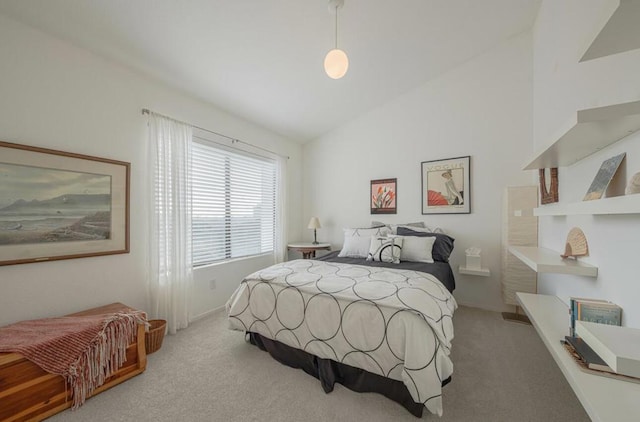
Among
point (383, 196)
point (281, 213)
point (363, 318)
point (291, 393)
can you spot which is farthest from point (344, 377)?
point (281, 213)

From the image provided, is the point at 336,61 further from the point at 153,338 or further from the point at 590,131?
the point at 153,338

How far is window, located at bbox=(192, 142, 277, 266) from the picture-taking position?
3027mm

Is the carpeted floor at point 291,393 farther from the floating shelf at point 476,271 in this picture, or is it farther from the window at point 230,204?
the window at point 230,204

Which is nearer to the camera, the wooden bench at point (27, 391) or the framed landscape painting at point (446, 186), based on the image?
the wooden bench at point (27, 391)

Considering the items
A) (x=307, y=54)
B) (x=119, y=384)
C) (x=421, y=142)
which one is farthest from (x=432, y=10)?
(x=119, y=384)

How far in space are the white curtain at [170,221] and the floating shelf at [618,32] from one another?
2993mm

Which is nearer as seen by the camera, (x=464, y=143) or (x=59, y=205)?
(x=59, y=205)

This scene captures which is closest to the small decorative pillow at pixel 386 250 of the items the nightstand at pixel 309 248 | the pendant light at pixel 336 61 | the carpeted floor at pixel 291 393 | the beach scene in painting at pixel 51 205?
the carpeted floor at pixel 291 393

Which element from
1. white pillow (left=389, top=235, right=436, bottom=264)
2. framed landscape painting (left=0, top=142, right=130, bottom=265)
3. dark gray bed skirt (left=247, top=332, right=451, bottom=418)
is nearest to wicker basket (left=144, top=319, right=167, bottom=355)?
framed landscape painting (left=0, top=142, right=130, bottom=265)

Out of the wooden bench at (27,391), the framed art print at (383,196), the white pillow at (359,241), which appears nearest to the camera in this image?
the wooden bench at (27,391)

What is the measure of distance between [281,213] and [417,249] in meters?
2.21

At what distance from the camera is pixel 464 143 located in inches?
131

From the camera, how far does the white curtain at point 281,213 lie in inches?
164

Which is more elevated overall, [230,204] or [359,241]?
[230,204]
